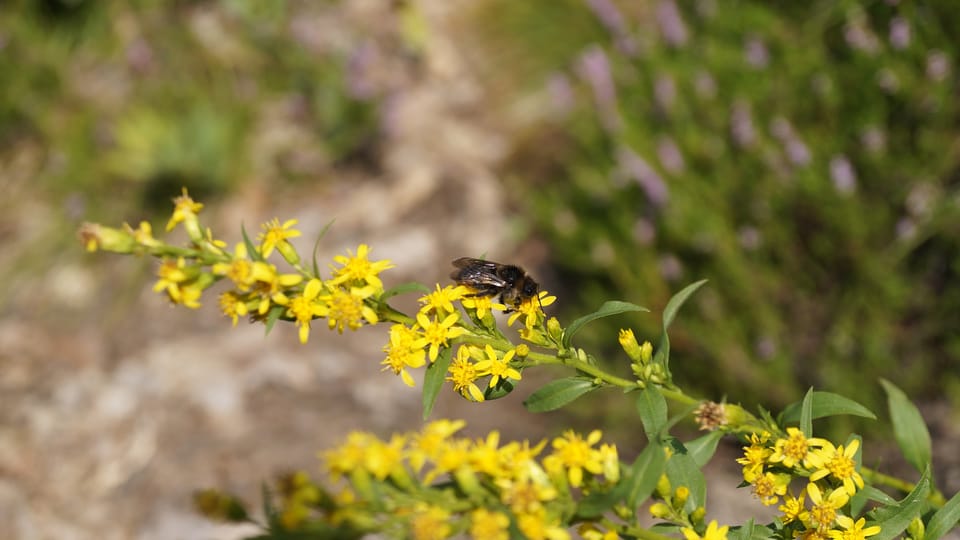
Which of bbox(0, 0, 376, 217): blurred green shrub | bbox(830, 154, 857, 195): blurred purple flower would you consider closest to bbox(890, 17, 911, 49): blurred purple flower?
bbox(830, 154, 857, 195): blurred purple flower

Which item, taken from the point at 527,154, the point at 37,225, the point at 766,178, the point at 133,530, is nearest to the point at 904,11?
the point at 766,178

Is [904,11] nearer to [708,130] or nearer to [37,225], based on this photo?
[708,130]

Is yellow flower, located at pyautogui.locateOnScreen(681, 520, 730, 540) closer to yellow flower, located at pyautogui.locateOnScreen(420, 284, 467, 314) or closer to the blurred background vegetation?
yellow flower, located at pyautogui.locateOnScreen(420, 284, 467, 314)

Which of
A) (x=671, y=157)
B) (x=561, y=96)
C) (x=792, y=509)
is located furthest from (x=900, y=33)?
(x=792, y=509)

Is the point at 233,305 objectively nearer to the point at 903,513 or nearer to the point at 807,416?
the point at 807,416

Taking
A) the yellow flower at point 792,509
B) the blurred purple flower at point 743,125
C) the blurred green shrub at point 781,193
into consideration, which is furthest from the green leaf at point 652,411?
the blurred purple flower at point 743,125

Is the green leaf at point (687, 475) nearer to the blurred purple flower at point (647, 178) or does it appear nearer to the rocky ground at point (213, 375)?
the rocky ground at point (213, 375)
